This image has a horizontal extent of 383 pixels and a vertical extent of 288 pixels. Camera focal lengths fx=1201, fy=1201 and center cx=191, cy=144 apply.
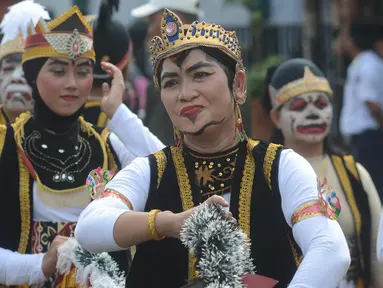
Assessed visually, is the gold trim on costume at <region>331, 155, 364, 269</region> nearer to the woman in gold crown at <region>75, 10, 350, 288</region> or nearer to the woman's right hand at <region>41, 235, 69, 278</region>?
the woman's right hand at <region>41, 235, 69, 278</region>

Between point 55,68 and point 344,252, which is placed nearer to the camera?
point 344,252

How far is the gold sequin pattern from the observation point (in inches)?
170

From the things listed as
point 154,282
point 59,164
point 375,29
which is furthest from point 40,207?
point 375,29

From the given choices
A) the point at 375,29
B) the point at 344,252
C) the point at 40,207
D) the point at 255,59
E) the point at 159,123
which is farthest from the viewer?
the point at 255,59

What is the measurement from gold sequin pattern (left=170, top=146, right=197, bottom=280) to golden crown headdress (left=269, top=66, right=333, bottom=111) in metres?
2.53

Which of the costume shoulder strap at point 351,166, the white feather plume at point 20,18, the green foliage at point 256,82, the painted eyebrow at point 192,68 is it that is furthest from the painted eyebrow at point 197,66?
the green foliage at point 256,82

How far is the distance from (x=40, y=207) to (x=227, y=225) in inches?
74.0

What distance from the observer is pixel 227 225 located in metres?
4.05

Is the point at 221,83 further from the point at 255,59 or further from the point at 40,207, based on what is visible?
the point at 255,59

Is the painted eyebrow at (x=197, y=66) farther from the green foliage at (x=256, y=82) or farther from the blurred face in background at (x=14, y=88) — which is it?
the green foliage at (x=256, y=82)

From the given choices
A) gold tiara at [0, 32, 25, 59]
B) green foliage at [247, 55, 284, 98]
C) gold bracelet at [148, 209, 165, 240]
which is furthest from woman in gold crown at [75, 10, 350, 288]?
green foliage at [247, 55, 284, 98]

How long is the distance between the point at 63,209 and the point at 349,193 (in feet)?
5.68

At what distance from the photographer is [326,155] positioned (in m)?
6.89

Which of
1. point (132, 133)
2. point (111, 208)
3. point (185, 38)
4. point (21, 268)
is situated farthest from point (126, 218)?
point (132, 133)
